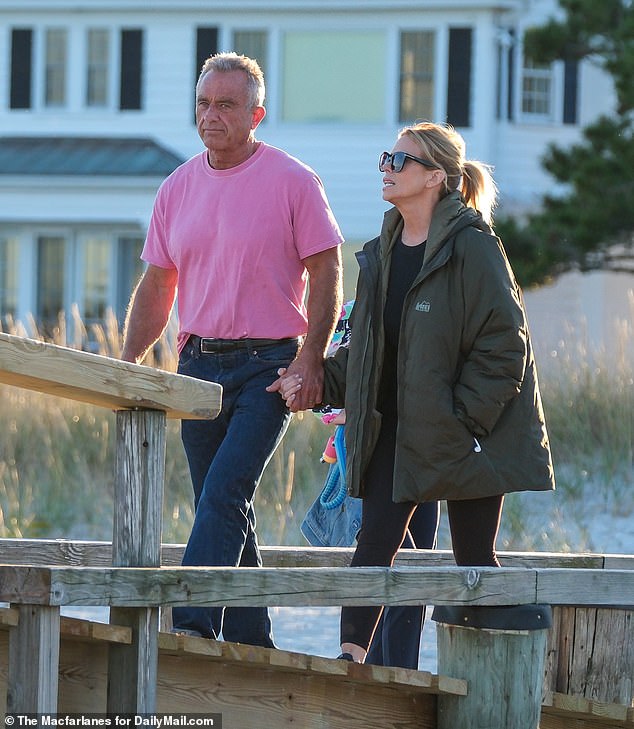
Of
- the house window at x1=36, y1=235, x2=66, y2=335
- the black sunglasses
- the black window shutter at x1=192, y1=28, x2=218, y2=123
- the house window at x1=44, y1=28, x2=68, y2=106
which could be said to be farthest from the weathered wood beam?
the house window at x1=44, y1=28, x2=68, y2=106

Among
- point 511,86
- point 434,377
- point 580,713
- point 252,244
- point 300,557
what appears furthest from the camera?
point 511,86

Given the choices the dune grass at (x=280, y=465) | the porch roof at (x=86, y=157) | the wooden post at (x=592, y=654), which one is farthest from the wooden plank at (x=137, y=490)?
the porch roof at (x=86, y=157)

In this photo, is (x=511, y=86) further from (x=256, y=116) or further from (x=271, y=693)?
(x=271, y=693)

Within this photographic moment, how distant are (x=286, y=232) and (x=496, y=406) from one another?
0.95 meters

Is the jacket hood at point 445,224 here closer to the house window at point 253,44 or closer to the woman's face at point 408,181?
the woman's face at point 408,181

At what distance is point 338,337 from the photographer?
5652mm

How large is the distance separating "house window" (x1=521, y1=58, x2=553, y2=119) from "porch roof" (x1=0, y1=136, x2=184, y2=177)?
5.14 metres

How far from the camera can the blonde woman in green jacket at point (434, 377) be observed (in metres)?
4.38

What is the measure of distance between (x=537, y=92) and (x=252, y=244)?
1878 centimetres

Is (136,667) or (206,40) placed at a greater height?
(206,40)

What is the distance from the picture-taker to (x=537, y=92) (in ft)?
75.3

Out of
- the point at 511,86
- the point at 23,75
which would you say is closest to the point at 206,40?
the point at 23,75

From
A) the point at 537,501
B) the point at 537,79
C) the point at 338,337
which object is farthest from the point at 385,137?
the point at 338,337

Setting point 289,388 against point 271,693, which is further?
point 289,388
